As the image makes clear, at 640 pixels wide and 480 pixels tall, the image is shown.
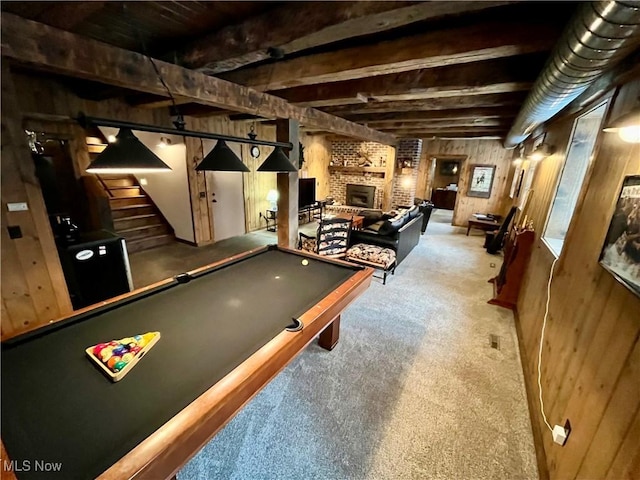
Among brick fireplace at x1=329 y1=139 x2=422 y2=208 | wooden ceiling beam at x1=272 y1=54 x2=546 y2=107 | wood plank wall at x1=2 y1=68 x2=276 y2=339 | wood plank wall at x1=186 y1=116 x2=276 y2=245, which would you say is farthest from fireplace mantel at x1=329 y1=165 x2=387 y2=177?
wooden ceiling beam at x1=272 y1=54 x2=546 y2=107

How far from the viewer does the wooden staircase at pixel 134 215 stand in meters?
5.28

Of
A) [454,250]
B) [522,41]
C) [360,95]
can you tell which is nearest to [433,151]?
[454,250]

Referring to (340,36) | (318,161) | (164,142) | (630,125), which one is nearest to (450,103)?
(340,36)

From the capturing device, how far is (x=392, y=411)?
1.94 meters

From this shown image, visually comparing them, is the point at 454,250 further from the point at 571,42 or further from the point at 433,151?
the point at 571,42

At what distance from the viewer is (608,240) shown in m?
1.36

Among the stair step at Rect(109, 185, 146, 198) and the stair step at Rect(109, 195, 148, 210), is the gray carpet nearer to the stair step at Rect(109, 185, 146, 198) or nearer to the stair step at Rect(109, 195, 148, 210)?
the stair step at Rect(109, 195, 148, 210)

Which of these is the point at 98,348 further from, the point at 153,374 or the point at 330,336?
the point at 330,336

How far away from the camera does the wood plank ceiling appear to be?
1.42m

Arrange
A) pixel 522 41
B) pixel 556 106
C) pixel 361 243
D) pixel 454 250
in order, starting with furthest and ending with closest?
pixel 454 250, pixel 361 243, pixel 556 106, pixel 522 41

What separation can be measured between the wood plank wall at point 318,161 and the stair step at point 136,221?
3986 mm

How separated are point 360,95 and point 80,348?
9.87 ft

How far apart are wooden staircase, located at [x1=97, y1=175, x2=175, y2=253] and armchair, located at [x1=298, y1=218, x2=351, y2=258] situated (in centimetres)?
357

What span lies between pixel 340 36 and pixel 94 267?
3.54 metres
